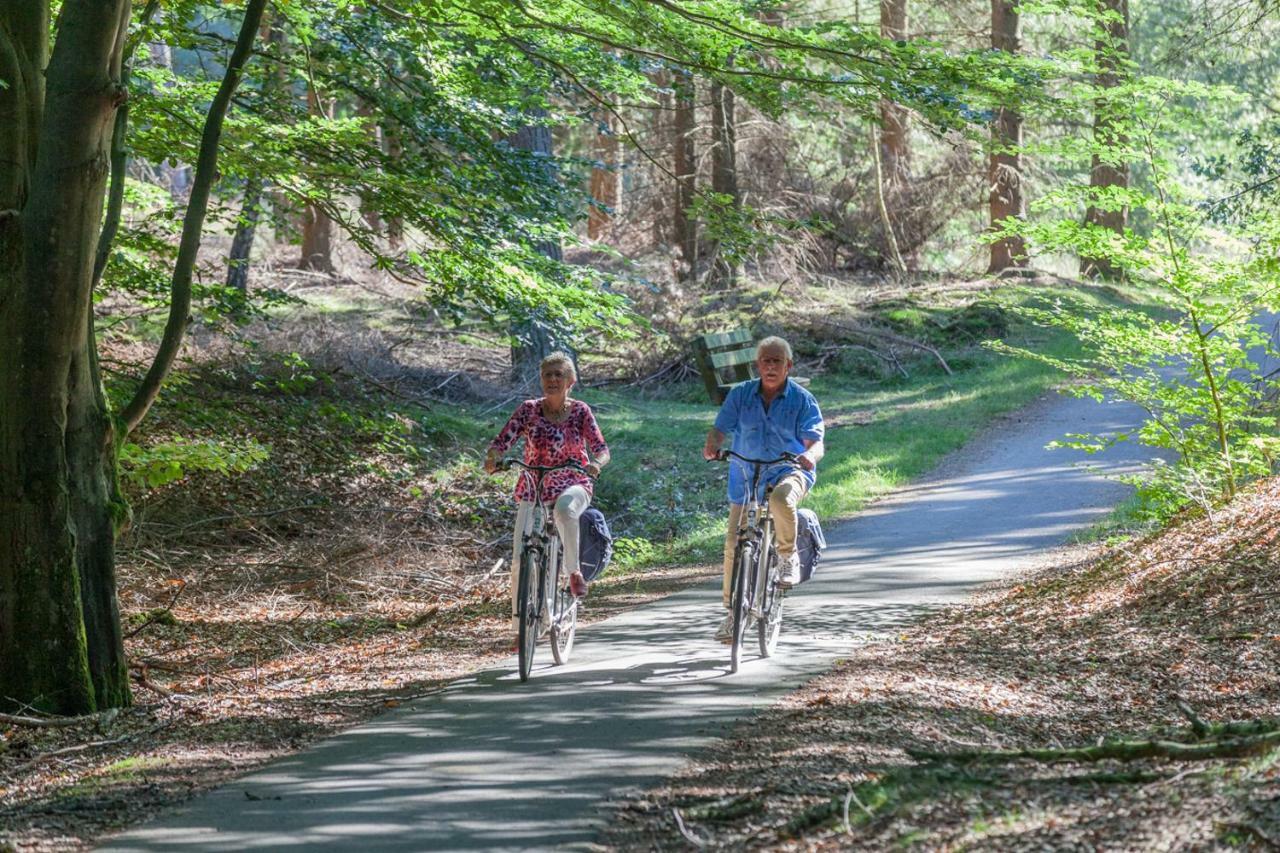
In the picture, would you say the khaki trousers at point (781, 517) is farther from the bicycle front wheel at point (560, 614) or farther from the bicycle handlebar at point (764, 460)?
the bicycle front wheel at point (560, 614)

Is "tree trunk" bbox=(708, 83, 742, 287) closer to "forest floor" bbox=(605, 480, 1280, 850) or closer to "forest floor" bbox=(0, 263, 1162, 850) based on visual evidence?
"forest floor" bbox=(0, 263, 1162, 850)

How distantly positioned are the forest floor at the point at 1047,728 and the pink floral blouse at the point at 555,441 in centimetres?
209

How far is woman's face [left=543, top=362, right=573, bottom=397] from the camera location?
867 centimetres

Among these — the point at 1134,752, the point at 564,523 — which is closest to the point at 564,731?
the point at 564,523

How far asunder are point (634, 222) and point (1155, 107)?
865 inches

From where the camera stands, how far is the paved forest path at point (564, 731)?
5.32 meters

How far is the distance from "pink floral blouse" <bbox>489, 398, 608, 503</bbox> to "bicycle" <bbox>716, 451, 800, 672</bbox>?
0.88 m

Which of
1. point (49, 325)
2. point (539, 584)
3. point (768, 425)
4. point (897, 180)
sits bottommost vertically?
point (539, 584)

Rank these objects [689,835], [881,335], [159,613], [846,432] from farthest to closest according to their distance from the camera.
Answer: [881,335] < [846,432] < [159,613] < [689,835]

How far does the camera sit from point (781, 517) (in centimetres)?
876

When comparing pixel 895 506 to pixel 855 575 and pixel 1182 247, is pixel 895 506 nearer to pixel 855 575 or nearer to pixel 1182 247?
pixel 855 575

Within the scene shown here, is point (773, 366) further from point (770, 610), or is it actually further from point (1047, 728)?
point (1047, 728)

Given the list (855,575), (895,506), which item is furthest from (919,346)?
(855,575)

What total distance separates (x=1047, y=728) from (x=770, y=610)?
2.38 m
